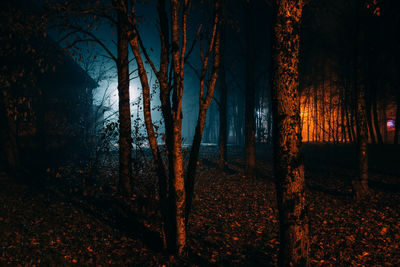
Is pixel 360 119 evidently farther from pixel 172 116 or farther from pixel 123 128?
pixel 123 128

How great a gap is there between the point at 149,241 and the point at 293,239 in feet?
11.1

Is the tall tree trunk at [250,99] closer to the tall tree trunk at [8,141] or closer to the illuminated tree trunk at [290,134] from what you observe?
the illuminated tree trunk at [290,134]

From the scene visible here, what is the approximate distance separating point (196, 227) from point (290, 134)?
160 inches

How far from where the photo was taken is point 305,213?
362 cm

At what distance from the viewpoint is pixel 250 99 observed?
12.0 meters

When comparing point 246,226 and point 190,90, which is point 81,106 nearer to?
point 246,226

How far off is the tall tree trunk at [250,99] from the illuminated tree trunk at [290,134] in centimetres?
838

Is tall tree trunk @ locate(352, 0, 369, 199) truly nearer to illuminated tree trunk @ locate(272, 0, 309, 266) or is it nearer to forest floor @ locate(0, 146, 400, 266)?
forest floor @ locate(0, 146, 400, 266)

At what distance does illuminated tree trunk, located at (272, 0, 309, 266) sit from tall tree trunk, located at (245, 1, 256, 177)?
8.38 meters

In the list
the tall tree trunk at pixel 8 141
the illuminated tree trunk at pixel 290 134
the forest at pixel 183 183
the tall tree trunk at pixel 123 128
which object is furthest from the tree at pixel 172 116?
the tall tree trunk at pixel 8 141

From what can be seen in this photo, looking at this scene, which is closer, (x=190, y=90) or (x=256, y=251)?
(x=256, y=251)

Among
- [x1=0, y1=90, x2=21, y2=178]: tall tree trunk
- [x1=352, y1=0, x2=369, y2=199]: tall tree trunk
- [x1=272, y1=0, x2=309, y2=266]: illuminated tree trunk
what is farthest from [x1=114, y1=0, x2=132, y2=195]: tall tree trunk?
[x1=352, y1=0, x2=369, y2=199]: tall tree trunk

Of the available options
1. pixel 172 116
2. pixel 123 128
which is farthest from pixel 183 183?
pixel 123 128

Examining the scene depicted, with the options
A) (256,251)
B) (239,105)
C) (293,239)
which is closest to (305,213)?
(293,239)
